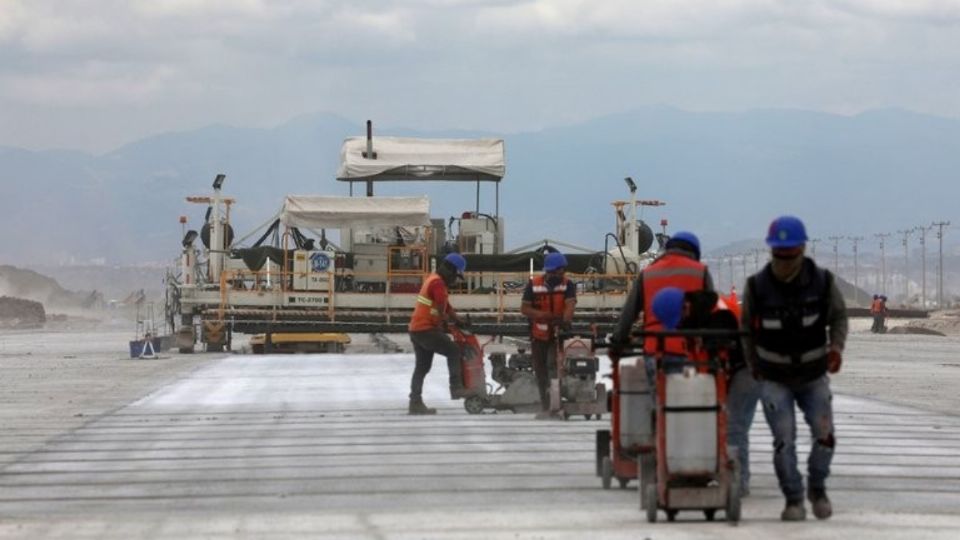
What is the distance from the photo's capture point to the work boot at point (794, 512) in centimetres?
1084

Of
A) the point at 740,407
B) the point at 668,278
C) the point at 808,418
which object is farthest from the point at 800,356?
the point at 668,278

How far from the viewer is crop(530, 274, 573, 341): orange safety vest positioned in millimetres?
18781

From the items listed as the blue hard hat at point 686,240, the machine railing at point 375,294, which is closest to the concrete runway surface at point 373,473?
the blue hard hat at point 686,240

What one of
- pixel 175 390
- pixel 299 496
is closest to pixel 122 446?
pixel 299 496

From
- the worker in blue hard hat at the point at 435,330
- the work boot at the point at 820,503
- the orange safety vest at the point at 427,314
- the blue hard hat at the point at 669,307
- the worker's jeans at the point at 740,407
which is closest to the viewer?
the work boot at the point at 820,503

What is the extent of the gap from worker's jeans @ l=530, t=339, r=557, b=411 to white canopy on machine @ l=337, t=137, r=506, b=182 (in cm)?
1813

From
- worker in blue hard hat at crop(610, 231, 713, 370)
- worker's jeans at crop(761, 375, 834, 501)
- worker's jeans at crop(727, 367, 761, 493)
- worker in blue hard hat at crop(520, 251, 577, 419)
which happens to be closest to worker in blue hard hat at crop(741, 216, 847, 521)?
worker's jeans at crop(761, 375, 834, 501)

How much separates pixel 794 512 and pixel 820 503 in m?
0.19

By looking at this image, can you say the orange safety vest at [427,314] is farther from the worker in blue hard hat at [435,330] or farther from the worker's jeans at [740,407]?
the worker's jeans at [740,407]

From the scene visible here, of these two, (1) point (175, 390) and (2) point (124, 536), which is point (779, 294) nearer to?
(2) point (124, 536)

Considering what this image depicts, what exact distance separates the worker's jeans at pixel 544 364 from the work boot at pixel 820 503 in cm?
797

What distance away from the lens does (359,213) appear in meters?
37.3

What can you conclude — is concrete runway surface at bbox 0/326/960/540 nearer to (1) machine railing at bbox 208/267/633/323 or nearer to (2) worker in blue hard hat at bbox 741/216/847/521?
(2) worker in blue hard hat at bbox 741/216/847/521

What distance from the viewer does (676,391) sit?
10883 mm
